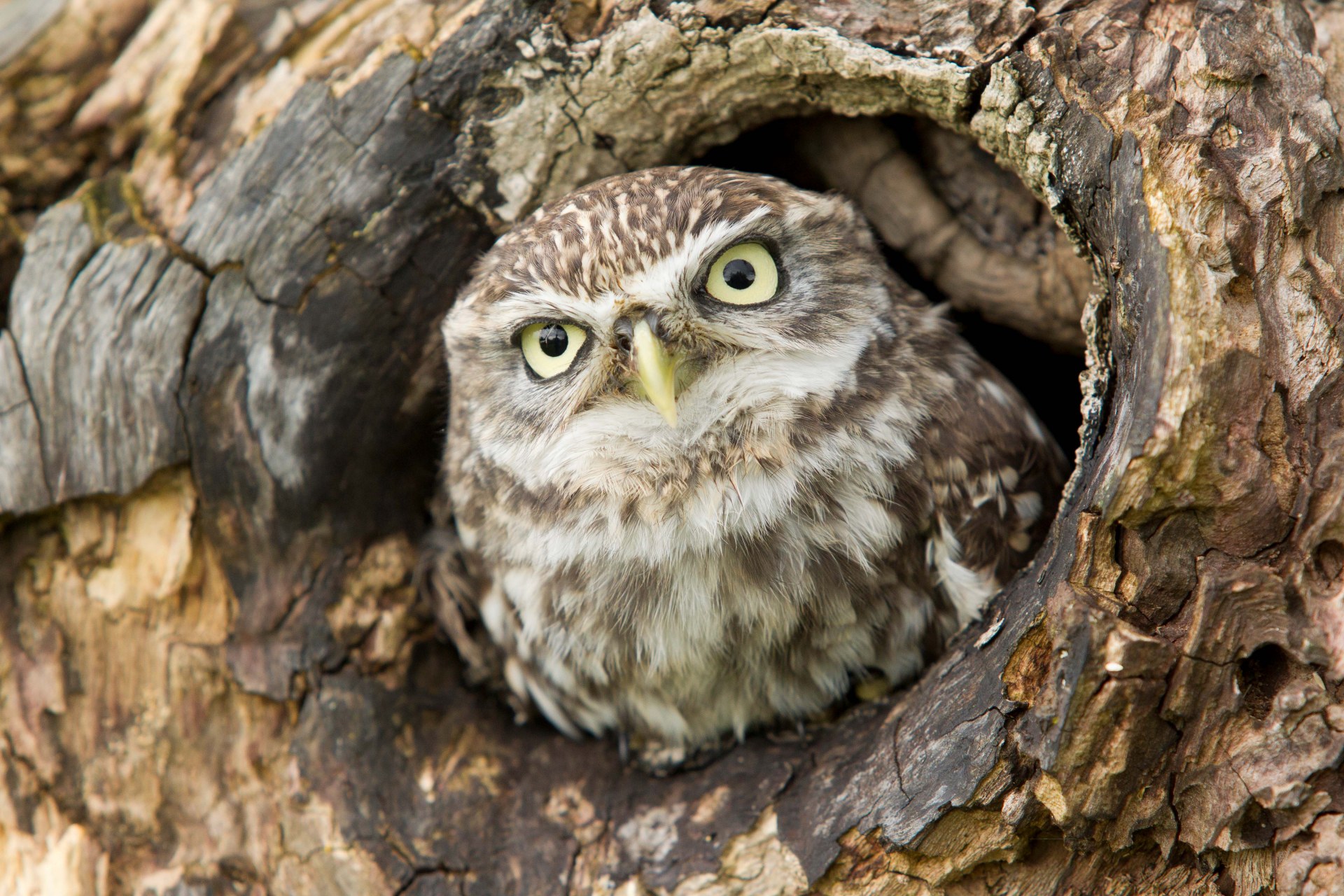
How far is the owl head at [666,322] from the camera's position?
6.84 ft

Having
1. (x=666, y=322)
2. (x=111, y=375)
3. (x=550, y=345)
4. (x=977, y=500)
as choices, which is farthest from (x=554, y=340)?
(x=111, y=375)

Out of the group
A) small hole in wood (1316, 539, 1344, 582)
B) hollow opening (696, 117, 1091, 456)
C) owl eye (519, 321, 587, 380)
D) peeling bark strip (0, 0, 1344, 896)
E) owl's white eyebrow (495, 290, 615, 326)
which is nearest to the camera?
small hole in wood (1316, 539, 1344, 582)

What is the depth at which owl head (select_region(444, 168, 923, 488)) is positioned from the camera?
6.84ft

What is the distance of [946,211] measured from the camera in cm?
291

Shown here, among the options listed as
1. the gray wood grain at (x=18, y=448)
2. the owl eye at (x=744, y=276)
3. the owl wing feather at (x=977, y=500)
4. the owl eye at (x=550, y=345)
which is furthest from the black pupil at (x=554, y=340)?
the gray wood grain at (x=18, y=448)

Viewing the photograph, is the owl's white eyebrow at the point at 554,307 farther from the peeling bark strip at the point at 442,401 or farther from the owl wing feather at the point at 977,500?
the owl wing feather at the point at 977,500

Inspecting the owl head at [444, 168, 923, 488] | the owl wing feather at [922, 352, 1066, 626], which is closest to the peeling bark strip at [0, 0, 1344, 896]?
the owl wing feather at [922, 352, 1066, 626]

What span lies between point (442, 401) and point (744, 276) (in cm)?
117

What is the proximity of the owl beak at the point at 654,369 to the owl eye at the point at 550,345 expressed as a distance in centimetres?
20

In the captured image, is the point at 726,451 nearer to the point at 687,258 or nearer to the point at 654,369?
the point at 654,369

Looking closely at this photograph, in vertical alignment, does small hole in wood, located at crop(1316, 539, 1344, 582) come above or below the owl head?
below

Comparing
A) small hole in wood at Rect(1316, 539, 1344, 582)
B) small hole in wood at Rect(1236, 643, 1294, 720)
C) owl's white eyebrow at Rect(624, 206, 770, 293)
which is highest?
owl's white eyebrow at Rect(624, 206, 770, 293)

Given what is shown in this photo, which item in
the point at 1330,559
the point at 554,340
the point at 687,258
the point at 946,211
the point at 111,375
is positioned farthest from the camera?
the point at 946,211

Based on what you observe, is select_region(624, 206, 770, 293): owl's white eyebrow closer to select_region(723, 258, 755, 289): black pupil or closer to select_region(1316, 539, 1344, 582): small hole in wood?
select_region(723, 258, 755, 289): black pupil
